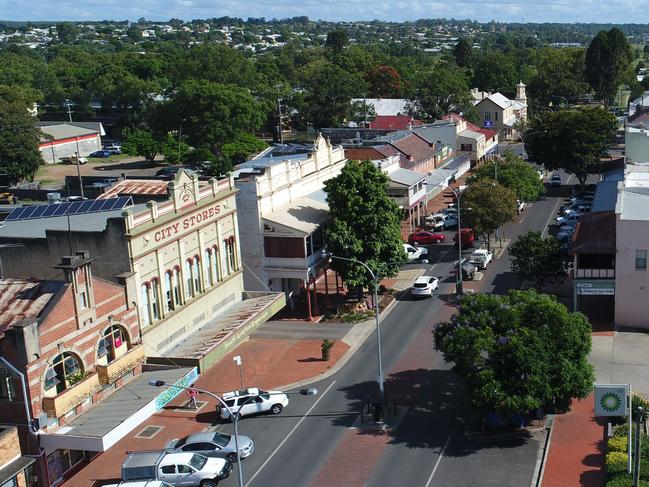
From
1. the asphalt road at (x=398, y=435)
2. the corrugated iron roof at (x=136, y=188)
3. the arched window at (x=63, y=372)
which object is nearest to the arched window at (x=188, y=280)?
the asphalt road at (x=398, y=435)

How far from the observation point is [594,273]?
55344 mm

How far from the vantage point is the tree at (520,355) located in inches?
1529

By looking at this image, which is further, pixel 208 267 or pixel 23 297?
pixel 208 267

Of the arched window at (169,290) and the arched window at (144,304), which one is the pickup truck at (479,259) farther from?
the arched window at (144,304)

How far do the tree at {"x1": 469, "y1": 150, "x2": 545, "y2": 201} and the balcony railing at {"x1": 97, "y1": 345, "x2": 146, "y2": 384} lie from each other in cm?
4661

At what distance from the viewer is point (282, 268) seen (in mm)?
59438

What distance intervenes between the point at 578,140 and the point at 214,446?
67.7m

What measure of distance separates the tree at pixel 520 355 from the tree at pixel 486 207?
94.6ft

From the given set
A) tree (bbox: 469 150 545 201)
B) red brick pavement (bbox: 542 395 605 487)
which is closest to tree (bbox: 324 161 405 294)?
red brick pavement (bbox: 542 395 605 487)

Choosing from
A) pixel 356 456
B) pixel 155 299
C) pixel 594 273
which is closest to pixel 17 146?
pixel 155 299

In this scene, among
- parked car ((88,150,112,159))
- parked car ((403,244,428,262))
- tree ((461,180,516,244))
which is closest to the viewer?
tree ((461,180,516,244))

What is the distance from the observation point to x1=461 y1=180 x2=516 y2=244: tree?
70.3 meters

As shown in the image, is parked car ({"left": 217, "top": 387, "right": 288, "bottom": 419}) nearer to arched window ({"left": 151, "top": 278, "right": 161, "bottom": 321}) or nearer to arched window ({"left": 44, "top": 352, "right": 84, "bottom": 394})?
arched window ({"left": 151, "top": 278, "right": 161, "bottom": 321})

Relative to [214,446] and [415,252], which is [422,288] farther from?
[214,446]
